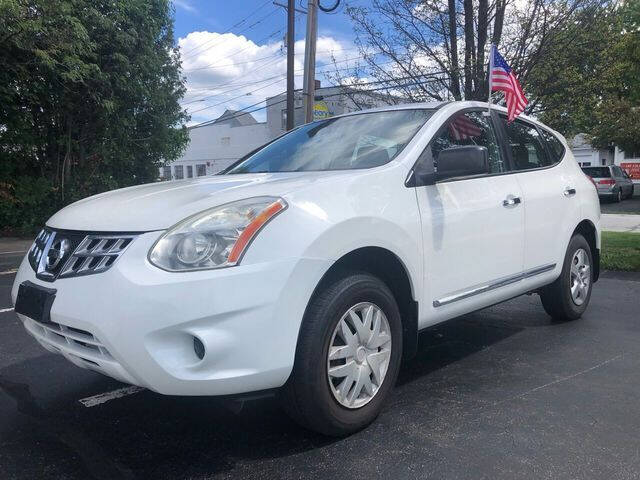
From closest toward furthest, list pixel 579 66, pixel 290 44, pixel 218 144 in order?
pixel 579 66 < pixel 290 44 < pixel 218 144

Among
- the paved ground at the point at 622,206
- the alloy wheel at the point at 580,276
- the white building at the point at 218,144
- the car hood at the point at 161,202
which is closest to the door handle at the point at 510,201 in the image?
the alloy wheel at the point at 580,276

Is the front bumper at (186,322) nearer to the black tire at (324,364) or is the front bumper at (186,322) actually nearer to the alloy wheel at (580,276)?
the black tire at (324,364)

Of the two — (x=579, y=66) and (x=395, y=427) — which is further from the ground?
(x=579, y=66)

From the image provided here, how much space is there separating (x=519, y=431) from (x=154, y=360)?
1878mm

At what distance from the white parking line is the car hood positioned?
110 centimetres

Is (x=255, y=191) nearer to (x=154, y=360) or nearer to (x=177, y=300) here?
(x=177, y=300)

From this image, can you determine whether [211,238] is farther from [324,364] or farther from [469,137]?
[469,137]

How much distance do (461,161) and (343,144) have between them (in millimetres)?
869

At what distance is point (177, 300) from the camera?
238 centimetres

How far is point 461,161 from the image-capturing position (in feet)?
10.9

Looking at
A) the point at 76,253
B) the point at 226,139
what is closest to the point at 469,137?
the point at 76,253

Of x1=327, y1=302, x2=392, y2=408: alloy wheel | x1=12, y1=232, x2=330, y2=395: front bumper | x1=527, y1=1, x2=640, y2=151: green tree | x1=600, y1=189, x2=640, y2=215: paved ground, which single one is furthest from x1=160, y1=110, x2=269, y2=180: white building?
x1=12, y1=232, x2=330, y2=395: front bumper

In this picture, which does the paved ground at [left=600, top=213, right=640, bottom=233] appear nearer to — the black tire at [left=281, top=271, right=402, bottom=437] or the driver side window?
the driver side window

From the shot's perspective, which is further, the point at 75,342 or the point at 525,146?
the point at 525,146
